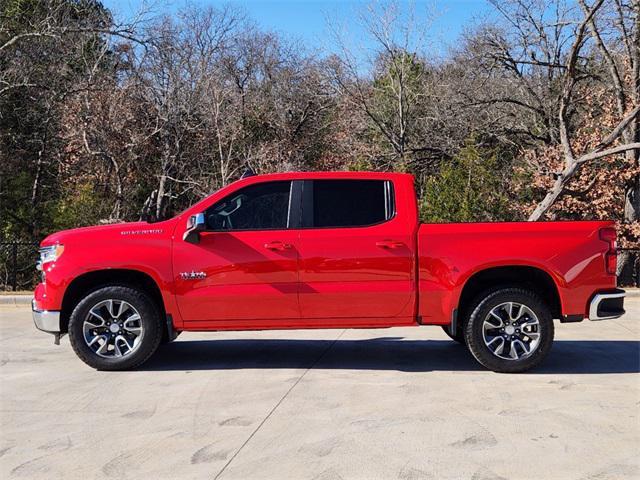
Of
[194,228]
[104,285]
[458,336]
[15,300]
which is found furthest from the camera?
[15,300]

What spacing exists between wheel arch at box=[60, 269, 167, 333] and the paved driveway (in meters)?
0.64

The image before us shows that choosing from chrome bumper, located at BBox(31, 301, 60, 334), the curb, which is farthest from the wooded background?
chrome bumper, located at BBox(31, 301, 60, 334)

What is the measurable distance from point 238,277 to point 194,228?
2.07ft

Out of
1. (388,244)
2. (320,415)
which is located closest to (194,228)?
(388,244)

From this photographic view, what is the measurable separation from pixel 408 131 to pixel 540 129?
3948 millimetres

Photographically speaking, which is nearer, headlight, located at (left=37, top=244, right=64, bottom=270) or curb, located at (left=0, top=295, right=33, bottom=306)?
headlight, located at (left=37, top=244, right=64, bottom=270)

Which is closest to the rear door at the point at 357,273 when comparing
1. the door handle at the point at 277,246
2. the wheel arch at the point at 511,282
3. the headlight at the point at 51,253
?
the door handle at the point at 277,246

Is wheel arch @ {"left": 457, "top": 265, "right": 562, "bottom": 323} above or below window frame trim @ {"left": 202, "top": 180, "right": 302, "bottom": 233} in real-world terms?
below

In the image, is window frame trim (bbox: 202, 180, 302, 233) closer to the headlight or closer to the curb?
the headlight

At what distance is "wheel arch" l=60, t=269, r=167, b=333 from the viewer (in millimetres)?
6734

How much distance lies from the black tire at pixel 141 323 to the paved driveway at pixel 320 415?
0.49 ft

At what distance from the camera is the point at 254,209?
677 cm

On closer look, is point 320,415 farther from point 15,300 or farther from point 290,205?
point 15,300

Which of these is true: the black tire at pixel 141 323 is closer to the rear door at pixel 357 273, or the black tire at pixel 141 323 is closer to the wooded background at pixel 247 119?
the rear door at pixel 357 273
